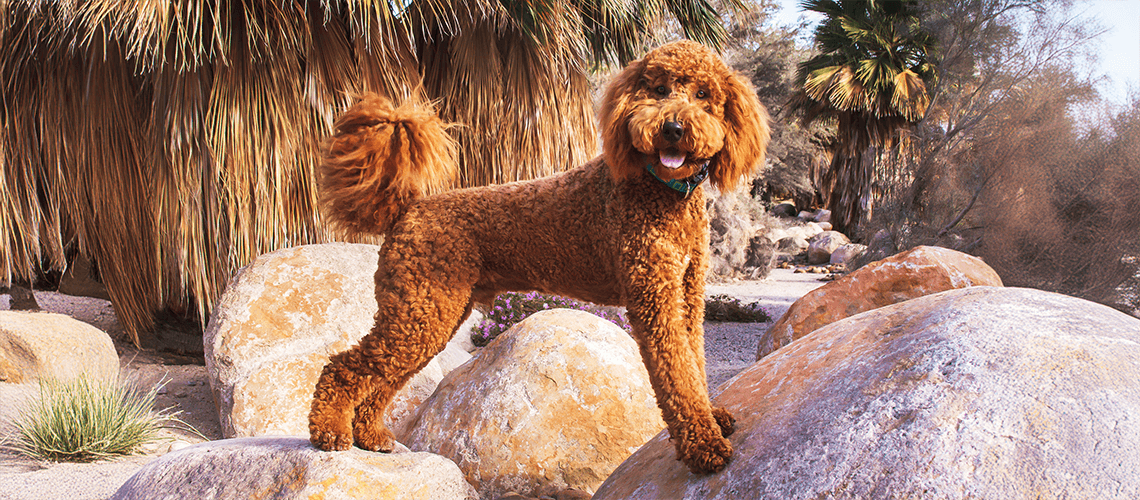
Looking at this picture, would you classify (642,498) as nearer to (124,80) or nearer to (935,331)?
(935,331)

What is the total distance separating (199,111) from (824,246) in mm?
16281

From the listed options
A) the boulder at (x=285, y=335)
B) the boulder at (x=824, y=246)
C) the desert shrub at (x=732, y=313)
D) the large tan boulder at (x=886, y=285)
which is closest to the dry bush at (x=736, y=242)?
the desert shrub at (x=732, y=313)

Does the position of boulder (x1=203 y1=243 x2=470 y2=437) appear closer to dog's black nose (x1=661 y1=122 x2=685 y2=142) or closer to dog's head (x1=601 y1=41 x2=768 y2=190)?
dog's head (x1=601 y1=41 x2=768 y2=190)

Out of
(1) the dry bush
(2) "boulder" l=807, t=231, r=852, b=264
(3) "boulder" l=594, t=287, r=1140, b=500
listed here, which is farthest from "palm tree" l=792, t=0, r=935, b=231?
(3) "boulder" l=594, t=287, r=1140, b=500

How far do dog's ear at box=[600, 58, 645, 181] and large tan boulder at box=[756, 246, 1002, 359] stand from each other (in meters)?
4.02

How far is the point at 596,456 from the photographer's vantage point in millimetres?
3299

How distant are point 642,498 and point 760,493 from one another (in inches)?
19.0

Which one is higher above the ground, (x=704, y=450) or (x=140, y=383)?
(x=704, y=450)

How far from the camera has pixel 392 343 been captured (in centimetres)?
229

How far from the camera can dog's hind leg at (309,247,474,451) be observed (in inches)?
→ 89.3

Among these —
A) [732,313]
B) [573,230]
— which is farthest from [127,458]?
[732,313]

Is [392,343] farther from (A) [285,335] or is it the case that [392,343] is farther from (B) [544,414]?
(A) [285,335]

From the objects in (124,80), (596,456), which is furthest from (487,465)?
(124,80)

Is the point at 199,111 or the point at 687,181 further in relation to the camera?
the point at 199,111
